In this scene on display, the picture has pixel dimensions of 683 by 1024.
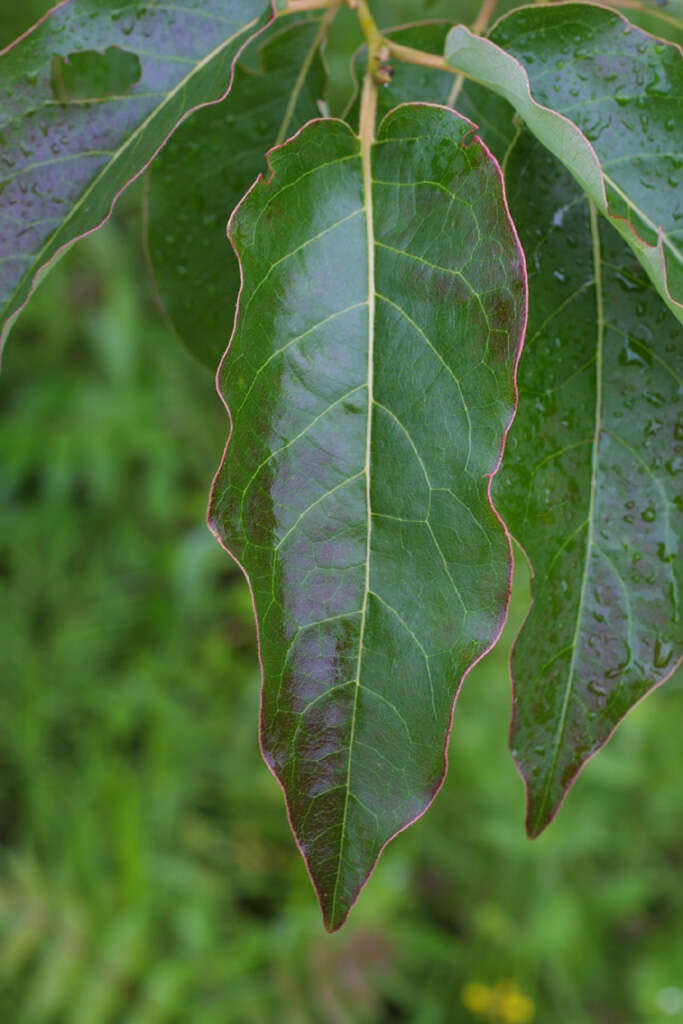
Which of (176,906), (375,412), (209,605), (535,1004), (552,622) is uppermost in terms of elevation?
(375,412)

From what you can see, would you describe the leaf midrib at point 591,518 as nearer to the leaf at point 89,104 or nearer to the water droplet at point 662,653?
the water droplet at point 662,653

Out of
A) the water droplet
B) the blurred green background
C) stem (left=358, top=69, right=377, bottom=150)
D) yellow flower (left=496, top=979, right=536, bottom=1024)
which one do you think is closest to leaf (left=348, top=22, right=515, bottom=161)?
stem (left=358, top=69, right=377, bottom=150)

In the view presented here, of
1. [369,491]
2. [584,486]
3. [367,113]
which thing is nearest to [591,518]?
[584,486]

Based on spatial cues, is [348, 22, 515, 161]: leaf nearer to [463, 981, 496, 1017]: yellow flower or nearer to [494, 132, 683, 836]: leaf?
[494, 132, 683, 836]: leaf

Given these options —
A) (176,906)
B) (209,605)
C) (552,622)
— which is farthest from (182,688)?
(552,622)

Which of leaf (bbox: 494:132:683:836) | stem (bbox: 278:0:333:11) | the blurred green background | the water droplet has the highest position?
stem (bbox: 278:0:333:11)

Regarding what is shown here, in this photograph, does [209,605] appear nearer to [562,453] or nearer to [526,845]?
[526,845]
